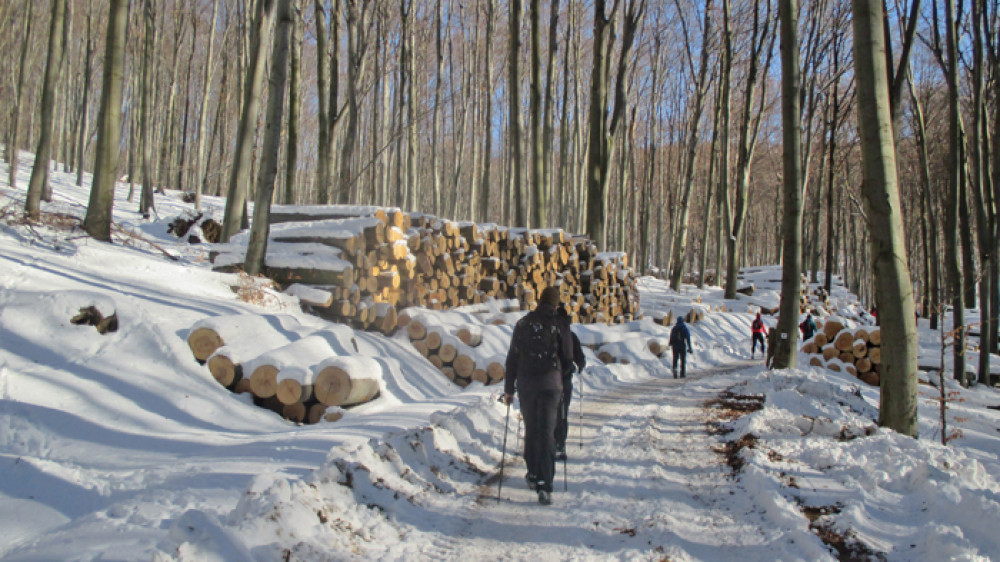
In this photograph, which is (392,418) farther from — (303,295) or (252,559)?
A: (303,295)

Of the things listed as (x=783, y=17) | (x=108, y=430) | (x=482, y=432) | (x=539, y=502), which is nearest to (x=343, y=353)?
(x=482, y=432)

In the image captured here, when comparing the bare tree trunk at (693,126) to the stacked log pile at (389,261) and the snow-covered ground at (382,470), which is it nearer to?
the stacked log pile at (389,261)

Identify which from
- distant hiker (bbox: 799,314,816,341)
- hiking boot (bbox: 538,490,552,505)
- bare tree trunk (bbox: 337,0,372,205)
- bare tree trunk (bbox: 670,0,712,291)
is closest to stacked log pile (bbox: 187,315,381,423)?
hiking boot (bbox: 538,490,552,505)

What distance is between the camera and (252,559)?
300 cm

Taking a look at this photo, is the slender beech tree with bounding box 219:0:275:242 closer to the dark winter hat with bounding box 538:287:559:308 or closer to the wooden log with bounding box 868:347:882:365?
the dark winter hat with bounding box 538:287:559:308

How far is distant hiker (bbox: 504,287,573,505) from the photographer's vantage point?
4801 mm

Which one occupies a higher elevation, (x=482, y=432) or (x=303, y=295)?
(x=303, y=295)

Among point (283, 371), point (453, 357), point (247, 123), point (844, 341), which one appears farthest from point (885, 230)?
point (247, 123)

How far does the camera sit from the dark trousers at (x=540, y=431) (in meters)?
4.74

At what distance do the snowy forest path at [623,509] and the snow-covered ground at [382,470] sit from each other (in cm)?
2

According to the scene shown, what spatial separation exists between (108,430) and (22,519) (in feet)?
4.73

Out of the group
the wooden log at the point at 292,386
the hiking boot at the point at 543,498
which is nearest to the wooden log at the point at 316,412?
the wooden log at the point at 292,386

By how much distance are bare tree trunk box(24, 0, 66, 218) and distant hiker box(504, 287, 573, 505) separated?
10738 millimetres

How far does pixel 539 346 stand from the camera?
507 centimetres
